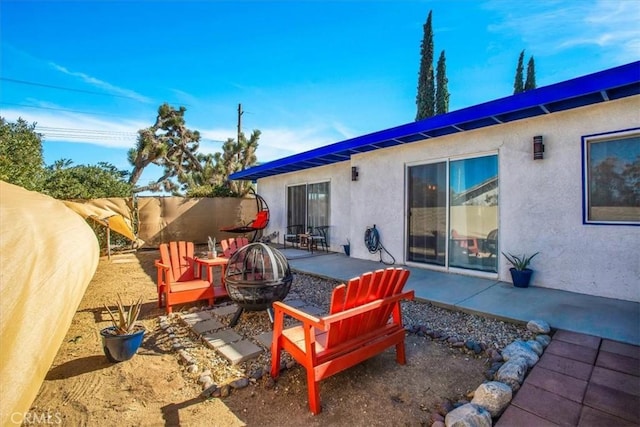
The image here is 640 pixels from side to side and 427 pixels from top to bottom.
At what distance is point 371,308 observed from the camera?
86.8 inches

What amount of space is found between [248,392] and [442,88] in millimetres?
21712

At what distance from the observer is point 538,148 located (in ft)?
13.8

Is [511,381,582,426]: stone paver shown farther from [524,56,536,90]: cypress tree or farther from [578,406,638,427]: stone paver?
[524,56,536,90]: cypress tree

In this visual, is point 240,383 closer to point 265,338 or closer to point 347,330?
point 265,338

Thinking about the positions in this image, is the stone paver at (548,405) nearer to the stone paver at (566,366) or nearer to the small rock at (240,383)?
the stone paver at (566,366)

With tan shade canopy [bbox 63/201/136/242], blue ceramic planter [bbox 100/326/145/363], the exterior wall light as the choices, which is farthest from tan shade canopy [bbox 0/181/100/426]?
tan shade canopy [bbox 63/201/136/242]

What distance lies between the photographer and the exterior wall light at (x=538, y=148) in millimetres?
4203

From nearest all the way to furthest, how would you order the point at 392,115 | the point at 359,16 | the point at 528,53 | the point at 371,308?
the point at 371,308
the point at 359,16
the point at 392,115
the point at 528,53

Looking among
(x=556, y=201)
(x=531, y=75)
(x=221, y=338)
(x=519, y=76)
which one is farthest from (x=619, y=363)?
(x=519, y=76)

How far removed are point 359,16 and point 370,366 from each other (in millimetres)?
7446

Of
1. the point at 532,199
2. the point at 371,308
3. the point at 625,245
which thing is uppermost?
the point at 532,199

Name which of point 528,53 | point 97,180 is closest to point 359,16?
point 97,180

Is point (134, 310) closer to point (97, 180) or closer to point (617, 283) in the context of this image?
point (617, 283)

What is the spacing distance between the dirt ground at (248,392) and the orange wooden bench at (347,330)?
0.18m
